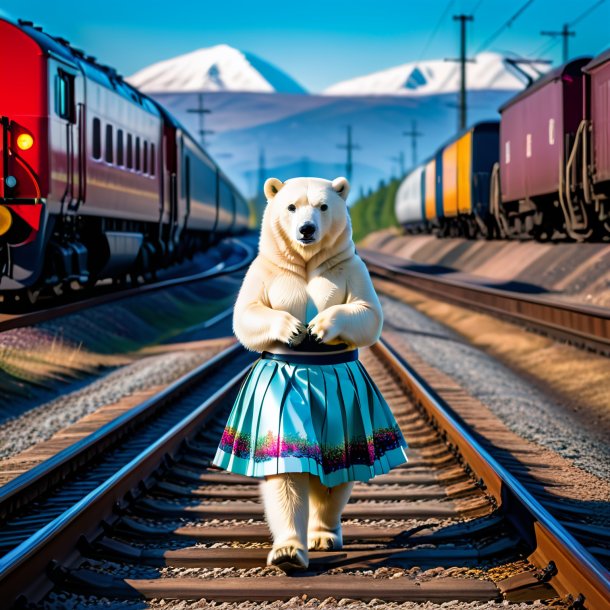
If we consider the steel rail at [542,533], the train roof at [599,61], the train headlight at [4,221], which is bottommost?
the steel rail at [542,533]

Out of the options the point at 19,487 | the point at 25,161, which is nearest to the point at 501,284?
the point at 25,161

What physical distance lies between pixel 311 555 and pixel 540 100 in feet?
62.1

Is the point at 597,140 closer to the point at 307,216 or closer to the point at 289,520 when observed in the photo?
the point at 307,216

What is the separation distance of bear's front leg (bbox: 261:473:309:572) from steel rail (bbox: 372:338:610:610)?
1.01 m

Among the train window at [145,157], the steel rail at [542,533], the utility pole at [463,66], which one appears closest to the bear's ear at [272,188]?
the steel rail at [542,533]

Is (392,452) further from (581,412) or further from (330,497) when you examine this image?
(581,412)

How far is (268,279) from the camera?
15.5 feet

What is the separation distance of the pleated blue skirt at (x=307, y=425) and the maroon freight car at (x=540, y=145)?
16664mm

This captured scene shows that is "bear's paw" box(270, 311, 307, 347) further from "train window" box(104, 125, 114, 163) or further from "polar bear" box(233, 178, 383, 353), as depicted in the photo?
"train window" box(104, 125, 114, 163)

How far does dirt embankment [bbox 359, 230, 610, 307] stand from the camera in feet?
64.2

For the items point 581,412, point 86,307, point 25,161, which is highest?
point 25,161

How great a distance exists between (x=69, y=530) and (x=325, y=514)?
3.73ft

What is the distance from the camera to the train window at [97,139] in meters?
15.9

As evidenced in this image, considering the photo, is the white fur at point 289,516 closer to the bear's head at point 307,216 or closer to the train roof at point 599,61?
the bear's head at point 307,216
